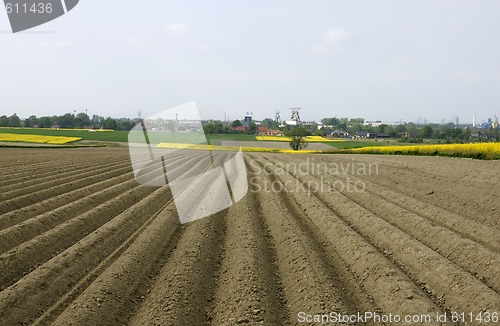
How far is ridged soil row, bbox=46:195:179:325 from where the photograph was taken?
6105 mm

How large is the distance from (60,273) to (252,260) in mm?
3270

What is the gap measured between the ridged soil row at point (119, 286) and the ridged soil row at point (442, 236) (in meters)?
5.43

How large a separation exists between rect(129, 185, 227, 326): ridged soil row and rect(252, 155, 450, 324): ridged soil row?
7.87ft

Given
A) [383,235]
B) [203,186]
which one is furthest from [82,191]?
[383,235]

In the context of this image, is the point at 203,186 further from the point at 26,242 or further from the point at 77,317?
the point at 77,317

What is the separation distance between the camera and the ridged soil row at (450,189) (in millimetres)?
12922

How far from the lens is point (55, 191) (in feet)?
52.8

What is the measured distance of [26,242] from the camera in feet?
30.4

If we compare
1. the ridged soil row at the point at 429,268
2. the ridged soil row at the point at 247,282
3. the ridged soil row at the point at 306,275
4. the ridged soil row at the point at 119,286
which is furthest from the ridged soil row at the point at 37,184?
the ridged soil row at the point at 429,268

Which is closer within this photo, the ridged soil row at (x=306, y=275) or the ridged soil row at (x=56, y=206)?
the ridged soil row at (x=306, y=275)

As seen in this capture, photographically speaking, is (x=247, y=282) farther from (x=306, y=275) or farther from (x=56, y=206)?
(x=56, y=206)

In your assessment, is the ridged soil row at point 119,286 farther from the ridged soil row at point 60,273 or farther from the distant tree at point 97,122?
the distant tree at point 97,122

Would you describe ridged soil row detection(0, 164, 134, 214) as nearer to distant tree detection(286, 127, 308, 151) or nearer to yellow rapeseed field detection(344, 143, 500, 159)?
yellow rapeseed field detection(344, 143, 500, 159)

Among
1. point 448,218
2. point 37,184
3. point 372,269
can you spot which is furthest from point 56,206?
point 448,218
